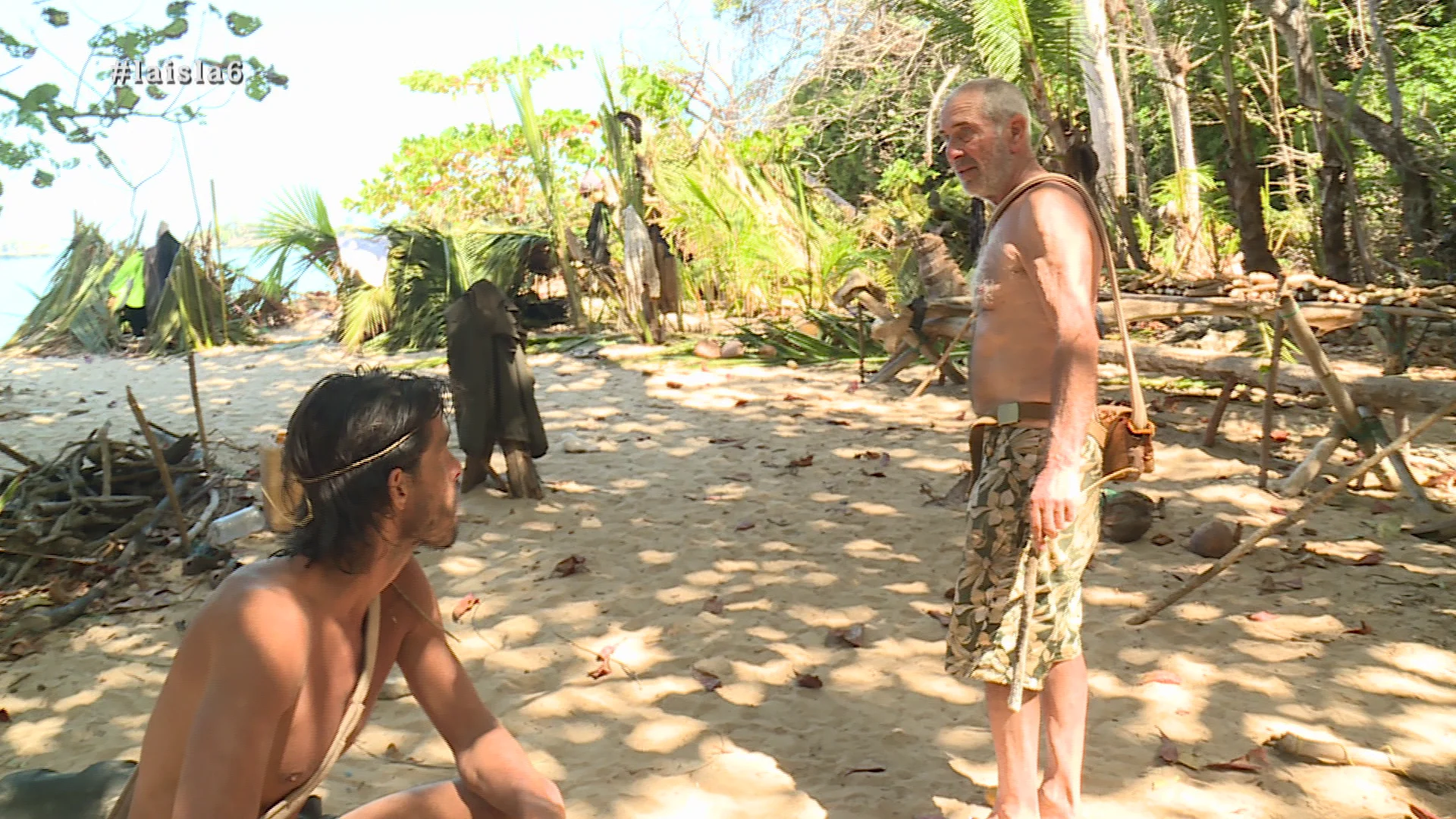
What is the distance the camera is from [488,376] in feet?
20.2

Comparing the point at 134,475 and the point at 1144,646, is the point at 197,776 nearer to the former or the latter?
the point at 1144,646

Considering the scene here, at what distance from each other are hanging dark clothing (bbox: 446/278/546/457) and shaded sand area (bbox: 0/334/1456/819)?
38cm

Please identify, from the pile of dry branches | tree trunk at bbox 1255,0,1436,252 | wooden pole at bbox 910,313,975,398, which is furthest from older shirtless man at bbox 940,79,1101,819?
tree trunk at bbox 1255,0,1436,252

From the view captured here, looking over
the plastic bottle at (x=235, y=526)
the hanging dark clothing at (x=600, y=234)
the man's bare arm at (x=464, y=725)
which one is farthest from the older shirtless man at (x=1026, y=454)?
the hanging dark clothing at (x=600, y=234)

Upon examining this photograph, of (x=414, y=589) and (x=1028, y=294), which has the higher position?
(x=1028, y=294)

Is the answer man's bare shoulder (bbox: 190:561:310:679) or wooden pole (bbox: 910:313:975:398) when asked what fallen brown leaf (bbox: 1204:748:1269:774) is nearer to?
wooden pole (bbox: 910:313:975:398)

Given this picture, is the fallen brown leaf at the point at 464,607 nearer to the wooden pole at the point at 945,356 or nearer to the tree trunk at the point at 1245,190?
the wooden pole at the point at 945,356

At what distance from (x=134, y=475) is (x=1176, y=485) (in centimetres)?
541

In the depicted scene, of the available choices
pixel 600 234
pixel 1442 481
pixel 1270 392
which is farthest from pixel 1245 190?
pixel 600 234

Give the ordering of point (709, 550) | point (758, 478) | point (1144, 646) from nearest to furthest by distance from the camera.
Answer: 1. point (1144, 646)
2. point (709, 550)
3. point (758, 478)

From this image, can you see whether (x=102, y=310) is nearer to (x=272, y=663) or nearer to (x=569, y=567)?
(x=569, y=567)

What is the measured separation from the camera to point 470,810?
6.95ft

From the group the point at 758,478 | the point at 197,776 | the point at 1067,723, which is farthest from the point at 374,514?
the point at 758,478

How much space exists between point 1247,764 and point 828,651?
147 centimetres
